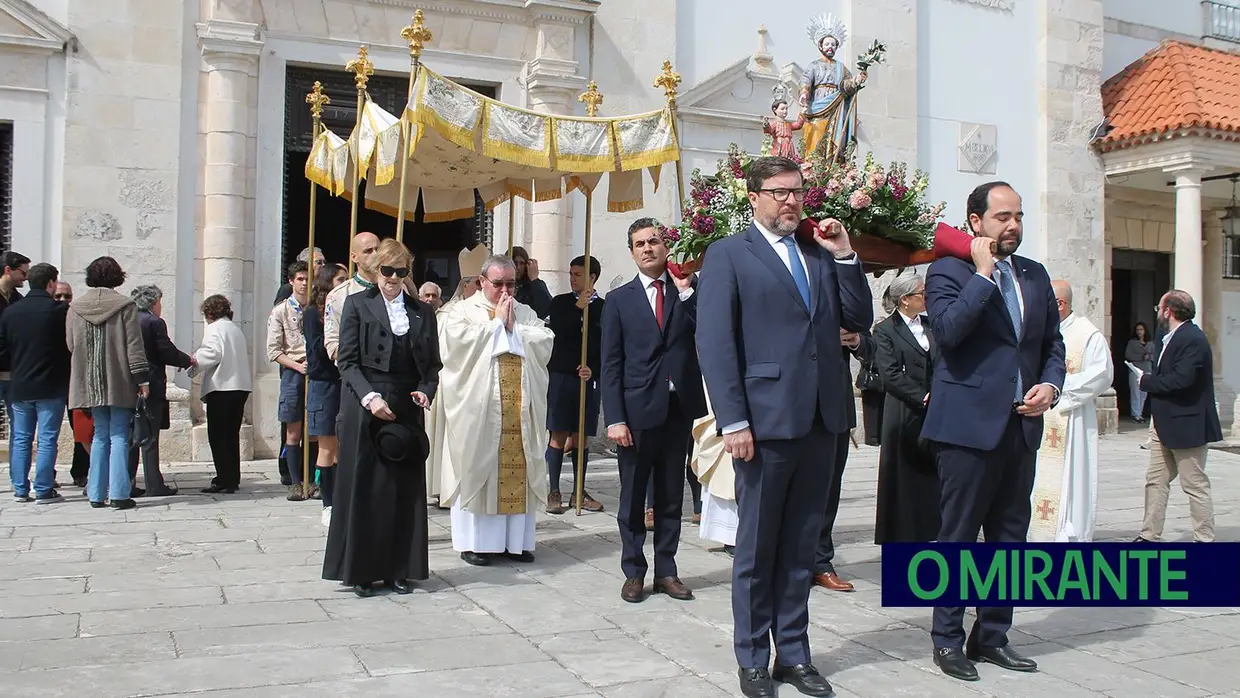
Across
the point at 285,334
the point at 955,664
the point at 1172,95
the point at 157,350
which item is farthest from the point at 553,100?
the point at 955,664

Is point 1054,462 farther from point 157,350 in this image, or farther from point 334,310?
point 157,350

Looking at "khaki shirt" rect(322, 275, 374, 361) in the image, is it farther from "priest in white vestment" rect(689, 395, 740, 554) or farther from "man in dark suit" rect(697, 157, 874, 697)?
"man in dark suit" rect(697, 157, 874, 697)

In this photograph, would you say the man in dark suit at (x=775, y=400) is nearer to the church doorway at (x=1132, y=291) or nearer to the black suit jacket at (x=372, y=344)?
the black suit jacket at (x=372, y=344)

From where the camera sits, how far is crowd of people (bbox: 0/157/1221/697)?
4.25m

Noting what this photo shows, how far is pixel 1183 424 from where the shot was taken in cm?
712

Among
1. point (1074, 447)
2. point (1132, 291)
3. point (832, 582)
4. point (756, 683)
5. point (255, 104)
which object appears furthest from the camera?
point (1132, 291)

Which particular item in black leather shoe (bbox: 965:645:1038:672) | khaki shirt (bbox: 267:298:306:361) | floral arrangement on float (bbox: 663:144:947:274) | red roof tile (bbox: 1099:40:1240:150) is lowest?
black leather shoe (bbox: 965:645:1038:672)

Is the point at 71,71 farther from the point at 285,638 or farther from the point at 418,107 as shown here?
the point at 285,638

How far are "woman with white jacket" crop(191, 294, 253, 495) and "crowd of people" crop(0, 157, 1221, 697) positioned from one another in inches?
0.9

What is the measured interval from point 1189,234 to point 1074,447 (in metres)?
10.4

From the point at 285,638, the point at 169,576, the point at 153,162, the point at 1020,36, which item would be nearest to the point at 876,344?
the point at 285,638

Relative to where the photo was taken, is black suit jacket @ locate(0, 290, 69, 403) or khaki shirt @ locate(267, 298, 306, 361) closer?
black suit jacket @ locate(0, 290, 69, 403)

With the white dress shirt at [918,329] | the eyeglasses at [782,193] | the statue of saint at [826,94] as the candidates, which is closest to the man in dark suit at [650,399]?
the white dress shirt at [918,329]

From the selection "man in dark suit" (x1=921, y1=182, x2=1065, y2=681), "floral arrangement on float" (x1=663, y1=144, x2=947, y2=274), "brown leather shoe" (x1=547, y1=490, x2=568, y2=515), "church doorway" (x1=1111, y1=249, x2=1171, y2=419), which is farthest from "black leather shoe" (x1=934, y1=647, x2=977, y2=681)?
"church doorway" (x1=1111, y1=249, x2=1171, y2=419)
